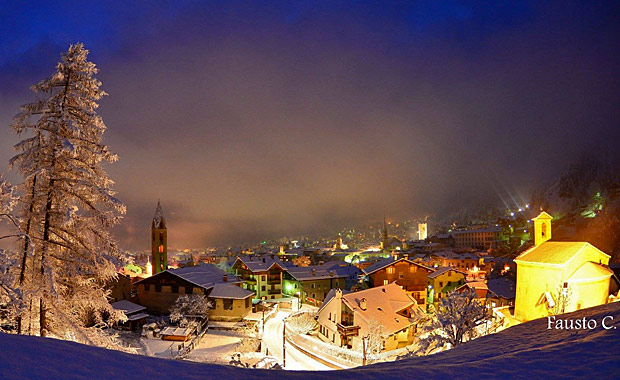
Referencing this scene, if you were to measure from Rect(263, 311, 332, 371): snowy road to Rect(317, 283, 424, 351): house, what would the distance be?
5538mm

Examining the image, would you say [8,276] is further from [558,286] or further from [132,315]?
[132,315]

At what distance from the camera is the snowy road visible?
29203mm

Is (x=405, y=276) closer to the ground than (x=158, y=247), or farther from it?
closer to the ground

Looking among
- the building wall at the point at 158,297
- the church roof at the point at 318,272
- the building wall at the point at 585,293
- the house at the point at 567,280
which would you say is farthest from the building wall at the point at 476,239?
the building wall at the point at 158,297

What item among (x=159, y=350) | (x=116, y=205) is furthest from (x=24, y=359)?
(x=159, y=350)

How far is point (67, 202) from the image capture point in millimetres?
11211

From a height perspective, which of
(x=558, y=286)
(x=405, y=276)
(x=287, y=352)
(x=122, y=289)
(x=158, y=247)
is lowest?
(x=287, y=352)

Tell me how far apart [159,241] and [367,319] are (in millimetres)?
48754

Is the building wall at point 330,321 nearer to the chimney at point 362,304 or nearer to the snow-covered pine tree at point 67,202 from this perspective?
the chimney at point 362,304

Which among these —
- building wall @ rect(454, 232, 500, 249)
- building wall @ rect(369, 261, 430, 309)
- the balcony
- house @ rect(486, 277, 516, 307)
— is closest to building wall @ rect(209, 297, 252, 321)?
the balcony

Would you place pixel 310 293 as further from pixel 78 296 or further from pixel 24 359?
pixel 24 359

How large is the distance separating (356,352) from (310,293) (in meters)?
29.7

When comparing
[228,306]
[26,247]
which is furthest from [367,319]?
[26,247]

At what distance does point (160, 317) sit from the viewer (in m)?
43.9
